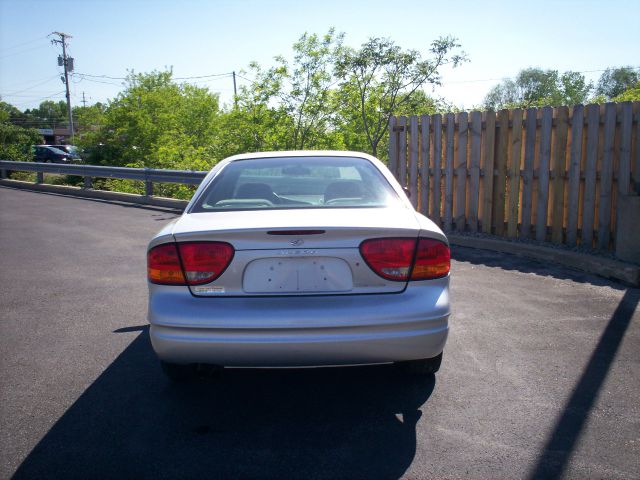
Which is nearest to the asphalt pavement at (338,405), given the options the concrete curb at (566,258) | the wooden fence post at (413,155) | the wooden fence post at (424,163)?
the concrete curb at (566,258)

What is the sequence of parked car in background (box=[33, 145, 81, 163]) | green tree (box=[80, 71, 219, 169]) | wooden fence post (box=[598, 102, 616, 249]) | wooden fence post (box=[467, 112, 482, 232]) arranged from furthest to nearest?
parked car in background (box=[33, 145, 81, 163]) → green tree (box=[80, 71, 219, 169]) → wooden fence post (box=[467, 112, 482, 232]) → wooden fence post (box=[598, 102, 616, 249])

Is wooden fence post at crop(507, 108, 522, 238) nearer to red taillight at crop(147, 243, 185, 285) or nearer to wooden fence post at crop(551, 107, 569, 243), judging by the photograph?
wooden fence post at crop(551, 107, 569, 243)

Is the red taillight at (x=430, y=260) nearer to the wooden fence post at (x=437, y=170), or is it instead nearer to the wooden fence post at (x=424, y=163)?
the wooden fence post at (x=437, y=170)

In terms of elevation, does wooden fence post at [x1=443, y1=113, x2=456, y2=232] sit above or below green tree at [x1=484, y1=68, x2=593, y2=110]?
below

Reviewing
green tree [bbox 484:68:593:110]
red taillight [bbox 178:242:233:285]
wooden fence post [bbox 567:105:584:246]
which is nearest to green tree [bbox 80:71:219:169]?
wooden fence post [bbox 567:105:584:246]

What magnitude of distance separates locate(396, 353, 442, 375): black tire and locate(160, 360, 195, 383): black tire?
1370 mm

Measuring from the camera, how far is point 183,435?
10.1 ft

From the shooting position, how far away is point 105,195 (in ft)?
54.1

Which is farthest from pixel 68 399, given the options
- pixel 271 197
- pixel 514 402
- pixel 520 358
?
pixel 520 358

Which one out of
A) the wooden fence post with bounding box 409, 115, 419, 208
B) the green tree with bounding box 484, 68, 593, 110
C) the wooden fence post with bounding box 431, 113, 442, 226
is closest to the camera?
the wooden fence post with bounding box 431, 113, 442, 226

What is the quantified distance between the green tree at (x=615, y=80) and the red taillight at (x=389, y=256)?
98788mm

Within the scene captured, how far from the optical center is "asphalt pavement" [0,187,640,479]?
279 centimetres

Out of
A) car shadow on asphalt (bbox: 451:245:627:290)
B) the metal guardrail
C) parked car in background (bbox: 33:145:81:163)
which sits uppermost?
parked car in background (bbox: 33:145:81:163)

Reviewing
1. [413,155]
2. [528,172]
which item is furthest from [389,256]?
[413,155]
